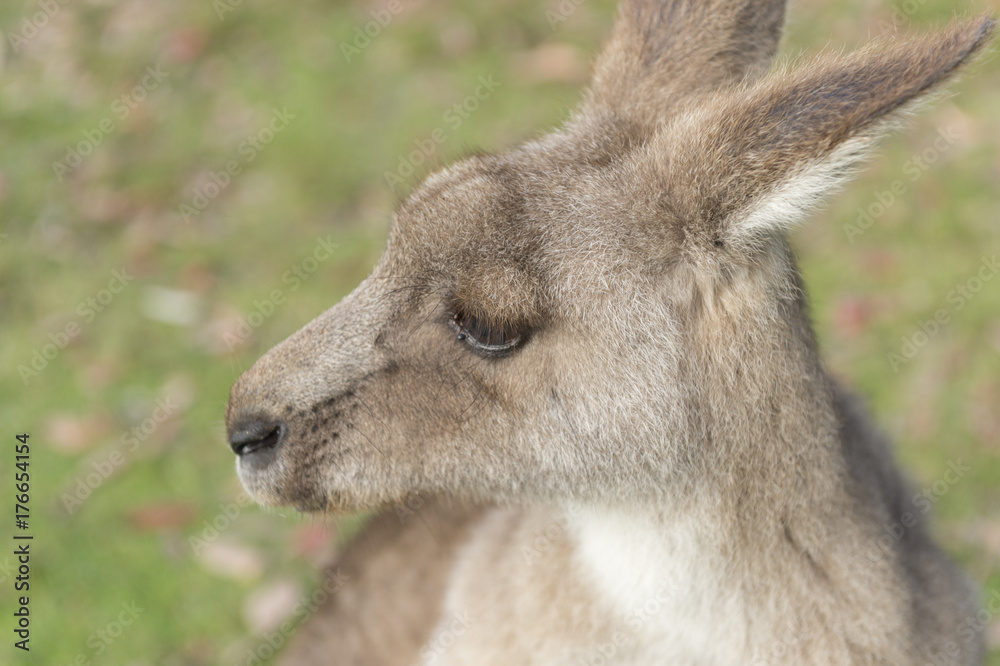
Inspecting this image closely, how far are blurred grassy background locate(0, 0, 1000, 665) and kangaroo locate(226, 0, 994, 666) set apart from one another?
1.09m

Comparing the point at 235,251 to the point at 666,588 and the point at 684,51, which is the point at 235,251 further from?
the point at 666,588

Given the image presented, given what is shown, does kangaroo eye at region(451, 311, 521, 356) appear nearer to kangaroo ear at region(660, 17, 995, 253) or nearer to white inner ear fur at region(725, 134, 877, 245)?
kangaroo ear at region(660, 17, 995, 253)

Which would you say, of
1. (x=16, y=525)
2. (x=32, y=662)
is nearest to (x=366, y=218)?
(x=16, y=525)

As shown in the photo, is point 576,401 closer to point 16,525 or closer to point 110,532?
point 110,532

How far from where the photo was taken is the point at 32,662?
4.71 meters

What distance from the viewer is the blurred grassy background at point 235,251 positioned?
506cm

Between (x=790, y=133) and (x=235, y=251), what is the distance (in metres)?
5.36

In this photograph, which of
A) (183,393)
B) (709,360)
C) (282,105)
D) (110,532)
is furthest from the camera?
(282,105)

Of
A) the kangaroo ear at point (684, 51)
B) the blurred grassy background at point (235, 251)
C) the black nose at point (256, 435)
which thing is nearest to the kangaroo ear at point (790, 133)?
the kangaroo ear at point (684, 51)

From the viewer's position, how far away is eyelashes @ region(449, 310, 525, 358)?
254cm

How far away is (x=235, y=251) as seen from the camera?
6.87 metres

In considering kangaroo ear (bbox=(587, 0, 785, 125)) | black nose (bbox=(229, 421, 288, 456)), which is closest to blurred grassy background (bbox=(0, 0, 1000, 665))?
kangaroo ear (bbox=(587, 0, 785, 125))

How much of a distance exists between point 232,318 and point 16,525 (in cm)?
179

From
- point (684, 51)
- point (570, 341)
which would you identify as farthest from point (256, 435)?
point (684, 51)
